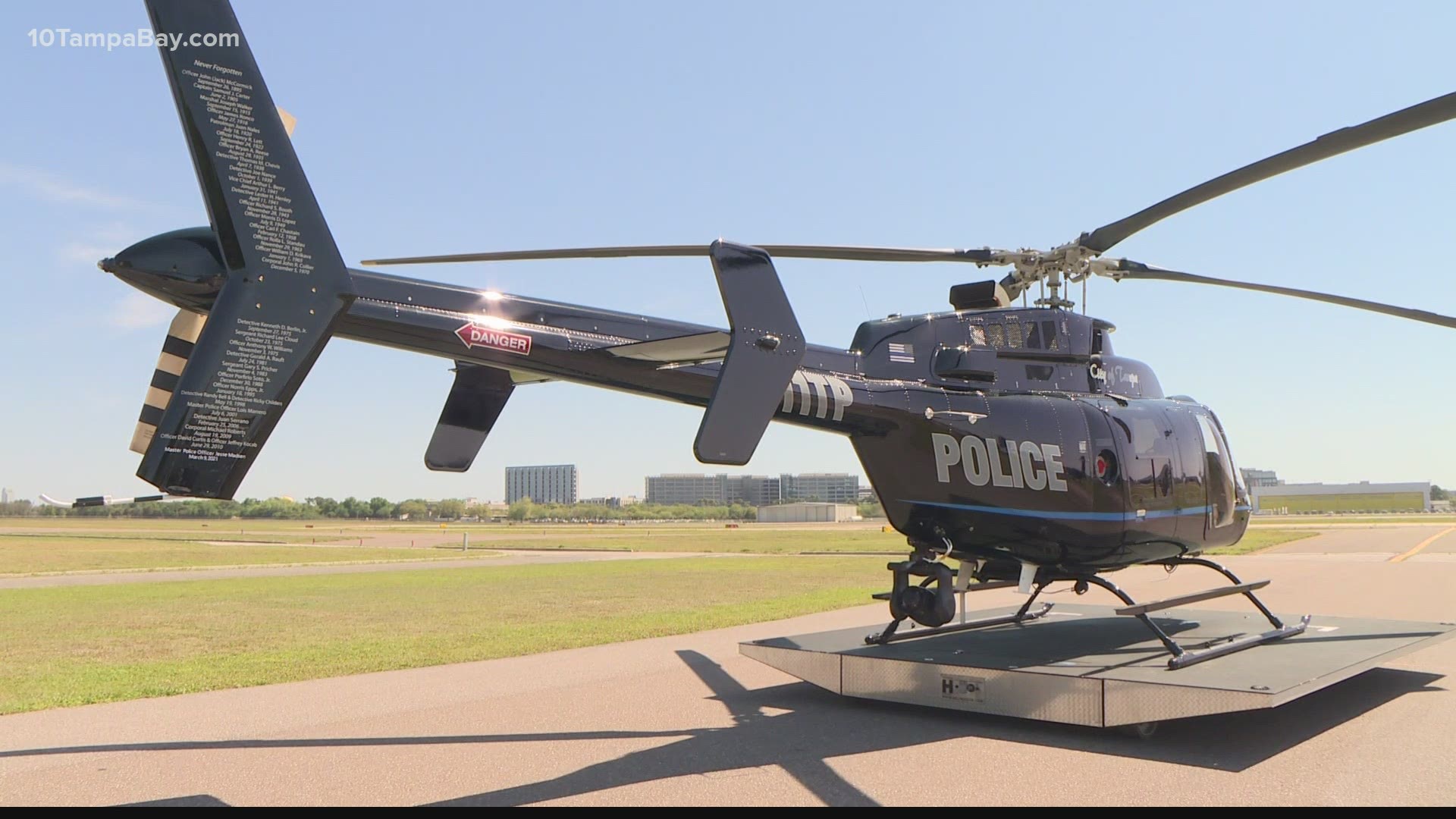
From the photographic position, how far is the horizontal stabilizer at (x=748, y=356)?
293 inches

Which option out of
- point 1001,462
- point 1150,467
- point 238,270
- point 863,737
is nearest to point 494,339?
point 238,270

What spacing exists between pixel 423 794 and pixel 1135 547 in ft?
24.1

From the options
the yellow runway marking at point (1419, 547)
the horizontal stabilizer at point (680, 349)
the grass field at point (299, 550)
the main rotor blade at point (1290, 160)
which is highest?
the main rotor blade at point (1290, 160)

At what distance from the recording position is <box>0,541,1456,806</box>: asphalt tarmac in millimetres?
6664

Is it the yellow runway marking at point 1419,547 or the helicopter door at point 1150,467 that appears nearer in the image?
the helicopter door at point 1150,467

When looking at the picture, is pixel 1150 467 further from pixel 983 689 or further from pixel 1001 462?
pixel 983 689

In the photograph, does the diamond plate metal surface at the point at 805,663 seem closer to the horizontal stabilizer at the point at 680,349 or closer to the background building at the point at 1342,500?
the horizontal stabilizer at the point at 680,349

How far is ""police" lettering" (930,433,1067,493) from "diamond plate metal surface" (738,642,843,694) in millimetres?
2155

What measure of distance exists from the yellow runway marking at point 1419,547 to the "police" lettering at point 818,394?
31.5 m

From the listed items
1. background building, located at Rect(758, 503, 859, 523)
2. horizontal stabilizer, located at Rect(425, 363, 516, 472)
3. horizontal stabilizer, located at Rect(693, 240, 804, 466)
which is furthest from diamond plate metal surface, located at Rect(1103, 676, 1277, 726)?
background building, located at Rect(758, 503, 859, 523)

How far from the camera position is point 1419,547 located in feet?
139

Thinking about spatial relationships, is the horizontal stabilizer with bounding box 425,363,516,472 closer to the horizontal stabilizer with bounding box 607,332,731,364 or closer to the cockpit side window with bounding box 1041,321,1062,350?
the horizontal stabilizer with bounding box 607,332,731,364

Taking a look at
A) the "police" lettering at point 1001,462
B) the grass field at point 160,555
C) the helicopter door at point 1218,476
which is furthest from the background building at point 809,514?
the "police" lettering at point 1001,462

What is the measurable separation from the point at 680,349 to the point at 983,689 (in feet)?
13.2
